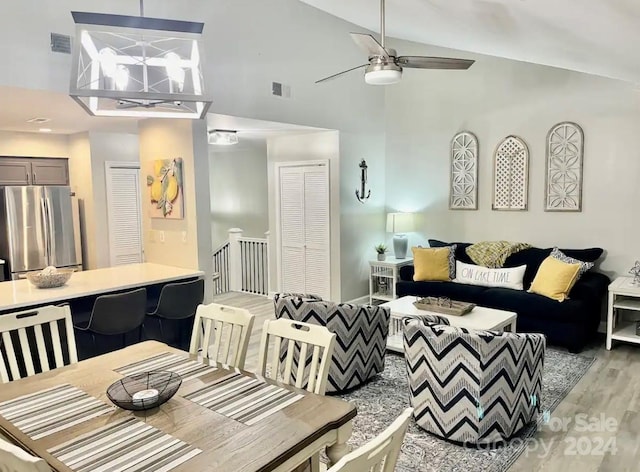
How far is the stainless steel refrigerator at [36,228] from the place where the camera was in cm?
547

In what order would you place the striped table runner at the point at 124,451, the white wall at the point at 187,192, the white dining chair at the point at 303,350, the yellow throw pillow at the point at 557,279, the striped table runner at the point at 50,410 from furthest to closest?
the yellow throw pillow at the point at 557,279, the white wall at the point at 187,192, the white dining chair at the point at 303,350, the striped table runner at the point at 50,410, the striped table runner at the point at 124,451

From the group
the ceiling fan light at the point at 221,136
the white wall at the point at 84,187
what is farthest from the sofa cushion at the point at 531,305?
the white wall at the point at 84,187

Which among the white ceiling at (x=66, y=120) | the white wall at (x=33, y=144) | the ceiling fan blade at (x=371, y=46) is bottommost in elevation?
the white wall at (x=33, y=144)

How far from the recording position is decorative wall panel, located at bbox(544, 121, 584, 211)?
17.7 feet

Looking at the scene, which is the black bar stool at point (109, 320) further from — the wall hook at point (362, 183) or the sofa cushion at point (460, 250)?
the sofa cushion at point (460, 250)

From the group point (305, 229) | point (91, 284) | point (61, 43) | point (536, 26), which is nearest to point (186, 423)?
point (91, 284)

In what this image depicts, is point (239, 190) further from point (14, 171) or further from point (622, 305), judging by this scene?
point (622, 305)

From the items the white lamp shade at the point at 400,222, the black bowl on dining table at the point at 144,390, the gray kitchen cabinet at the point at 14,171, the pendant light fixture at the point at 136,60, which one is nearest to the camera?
the black bowl on dining table at the point at 144,390

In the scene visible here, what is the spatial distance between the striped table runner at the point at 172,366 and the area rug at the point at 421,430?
1.33m

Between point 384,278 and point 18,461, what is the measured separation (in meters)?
5.70

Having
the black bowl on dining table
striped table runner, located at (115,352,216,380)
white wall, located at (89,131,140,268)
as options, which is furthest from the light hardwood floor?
white wall, located at (89,131,140,268)

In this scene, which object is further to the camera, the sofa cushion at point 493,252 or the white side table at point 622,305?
the sofa cushion at point 493,252

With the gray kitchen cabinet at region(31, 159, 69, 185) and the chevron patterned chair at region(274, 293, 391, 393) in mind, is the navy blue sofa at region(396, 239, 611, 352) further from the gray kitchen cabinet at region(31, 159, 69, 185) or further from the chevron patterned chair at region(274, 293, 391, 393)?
the gray kitchen cabinet at region(31, 159, 69, 185)

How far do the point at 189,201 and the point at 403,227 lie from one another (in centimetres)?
306
